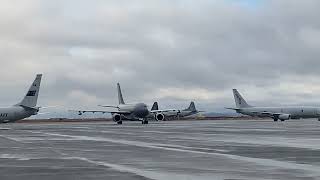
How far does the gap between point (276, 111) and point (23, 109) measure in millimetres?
72999

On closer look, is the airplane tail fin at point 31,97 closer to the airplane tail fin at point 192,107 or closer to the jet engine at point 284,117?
the jet engine at point 284,117

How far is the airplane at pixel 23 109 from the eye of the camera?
69.4 metres

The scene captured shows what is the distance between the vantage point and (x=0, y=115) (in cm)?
6938

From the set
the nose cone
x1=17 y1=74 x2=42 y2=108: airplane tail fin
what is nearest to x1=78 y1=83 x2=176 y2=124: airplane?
the nose cone

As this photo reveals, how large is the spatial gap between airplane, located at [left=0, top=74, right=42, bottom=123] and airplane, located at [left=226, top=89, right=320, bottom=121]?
220 feet

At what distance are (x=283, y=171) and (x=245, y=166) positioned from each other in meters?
1.55

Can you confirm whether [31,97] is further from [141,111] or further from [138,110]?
[141,111]

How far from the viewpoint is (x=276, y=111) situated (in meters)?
128

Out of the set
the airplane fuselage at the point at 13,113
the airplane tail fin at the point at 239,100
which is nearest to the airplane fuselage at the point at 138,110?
the airplane fuselage at the point at 13,113

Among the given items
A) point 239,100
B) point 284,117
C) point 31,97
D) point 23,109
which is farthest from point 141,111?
point 239,100

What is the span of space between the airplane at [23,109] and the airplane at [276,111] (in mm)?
67060

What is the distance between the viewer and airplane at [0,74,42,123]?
69438 mm

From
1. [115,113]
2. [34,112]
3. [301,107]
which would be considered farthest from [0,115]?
[301,107]

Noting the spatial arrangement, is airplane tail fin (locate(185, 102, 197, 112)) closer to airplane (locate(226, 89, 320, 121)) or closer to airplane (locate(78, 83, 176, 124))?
airplane (locate(226, 89, 320, 121))
